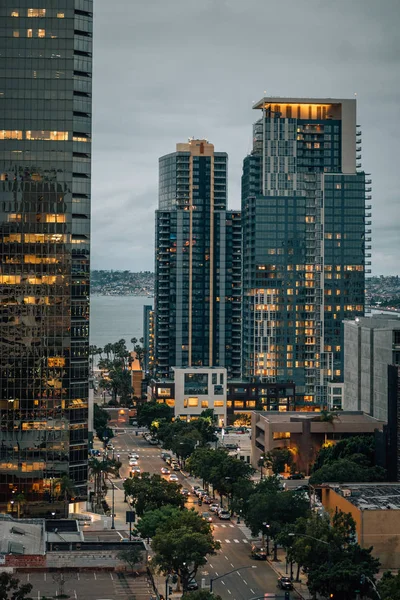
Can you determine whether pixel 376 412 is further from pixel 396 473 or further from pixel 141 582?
pixel 141 582

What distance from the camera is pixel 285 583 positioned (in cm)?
11181

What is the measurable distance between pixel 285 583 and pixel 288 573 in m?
7.48

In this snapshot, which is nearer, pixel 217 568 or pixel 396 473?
pixel 217 568

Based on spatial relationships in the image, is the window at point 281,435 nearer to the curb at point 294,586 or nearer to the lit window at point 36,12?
the curb at point 294,586

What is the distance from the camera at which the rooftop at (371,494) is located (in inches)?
4803

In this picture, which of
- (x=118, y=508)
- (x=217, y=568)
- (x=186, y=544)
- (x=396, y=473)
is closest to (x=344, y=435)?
(x=396, y=473)

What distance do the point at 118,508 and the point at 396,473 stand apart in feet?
134

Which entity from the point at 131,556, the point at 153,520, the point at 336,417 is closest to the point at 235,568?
the point at 153,520

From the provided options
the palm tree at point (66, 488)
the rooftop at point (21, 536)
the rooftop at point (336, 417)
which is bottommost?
the rooftop at point (21, 536)

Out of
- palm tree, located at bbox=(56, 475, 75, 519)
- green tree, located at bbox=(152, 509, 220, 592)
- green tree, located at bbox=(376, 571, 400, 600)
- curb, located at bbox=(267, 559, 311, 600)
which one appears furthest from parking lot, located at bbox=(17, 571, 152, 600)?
palm tree, located at bbox=(56, 475, 75, 519)

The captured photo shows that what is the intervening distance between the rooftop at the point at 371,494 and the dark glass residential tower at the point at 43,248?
129 feet

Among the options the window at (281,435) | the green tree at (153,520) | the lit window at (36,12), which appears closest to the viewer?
the green tree at (153,520)

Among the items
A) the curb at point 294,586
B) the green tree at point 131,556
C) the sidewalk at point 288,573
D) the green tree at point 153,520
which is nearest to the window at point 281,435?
the sidewalk at point 288,573

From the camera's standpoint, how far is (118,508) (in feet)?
510
